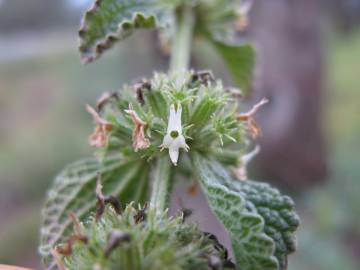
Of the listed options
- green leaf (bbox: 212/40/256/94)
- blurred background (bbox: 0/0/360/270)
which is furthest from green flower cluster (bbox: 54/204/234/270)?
blurred background (bbox: 0/0/360/270)

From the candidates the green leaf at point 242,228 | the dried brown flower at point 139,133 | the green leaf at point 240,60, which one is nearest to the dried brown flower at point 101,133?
the dried brown flower at point 139,133

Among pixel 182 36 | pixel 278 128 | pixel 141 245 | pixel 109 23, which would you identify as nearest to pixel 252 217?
pixel 141 245

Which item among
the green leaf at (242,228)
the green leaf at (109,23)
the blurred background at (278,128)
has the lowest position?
the green leaf at (242,228)

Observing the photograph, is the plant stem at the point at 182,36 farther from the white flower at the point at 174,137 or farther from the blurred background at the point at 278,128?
the blurred background at the point at 278,128

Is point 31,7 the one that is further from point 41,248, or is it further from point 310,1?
point 41,248

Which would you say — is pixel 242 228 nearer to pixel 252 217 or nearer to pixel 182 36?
pixel 252 217

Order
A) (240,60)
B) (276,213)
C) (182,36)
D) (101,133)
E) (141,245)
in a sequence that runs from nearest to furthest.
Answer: (141,245) < (276,213) < (101,133) < (182,36) < (240,60)

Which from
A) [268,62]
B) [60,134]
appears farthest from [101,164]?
[60,134]
